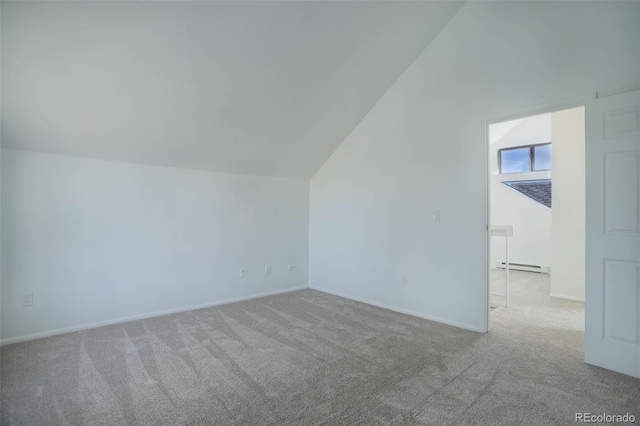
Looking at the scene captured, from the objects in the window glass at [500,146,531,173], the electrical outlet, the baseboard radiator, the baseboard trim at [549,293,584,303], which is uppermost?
the window glass at [500,146,531,173]

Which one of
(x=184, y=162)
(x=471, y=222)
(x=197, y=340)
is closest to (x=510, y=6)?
(x=471, y=222)

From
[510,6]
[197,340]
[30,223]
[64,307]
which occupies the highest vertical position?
[510,6]

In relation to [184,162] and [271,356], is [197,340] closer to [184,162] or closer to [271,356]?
[271,356]

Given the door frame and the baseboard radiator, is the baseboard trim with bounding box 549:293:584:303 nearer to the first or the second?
the baseboard radiator

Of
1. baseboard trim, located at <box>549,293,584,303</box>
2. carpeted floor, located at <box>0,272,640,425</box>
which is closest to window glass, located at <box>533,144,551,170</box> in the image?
baseboard trim, located at <box>549,293,584,303</box>

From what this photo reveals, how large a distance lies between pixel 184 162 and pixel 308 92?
167 centimetres

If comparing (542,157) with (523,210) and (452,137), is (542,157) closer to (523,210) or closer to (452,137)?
(523,210)

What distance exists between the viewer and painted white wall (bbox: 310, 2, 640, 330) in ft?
7.89

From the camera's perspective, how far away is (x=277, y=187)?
14.8ft

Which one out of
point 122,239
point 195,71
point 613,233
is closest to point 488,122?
point 613,233

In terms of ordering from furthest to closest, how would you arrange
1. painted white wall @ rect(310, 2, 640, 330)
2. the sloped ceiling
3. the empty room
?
painted white wall @ rect(310, 2, 640, 330) → the sloped ceiling → the empty room

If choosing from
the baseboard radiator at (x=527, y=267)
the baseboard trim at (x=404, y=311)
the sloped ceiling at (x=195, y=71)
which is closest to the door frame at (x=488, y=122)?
A: the baseboard trim at (x=404, y=311)

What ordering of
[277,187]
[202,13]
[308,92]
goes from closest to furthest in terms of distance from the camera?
[202,13]
[308,92]
[277,187]

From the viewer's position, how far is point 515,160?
652 cm
